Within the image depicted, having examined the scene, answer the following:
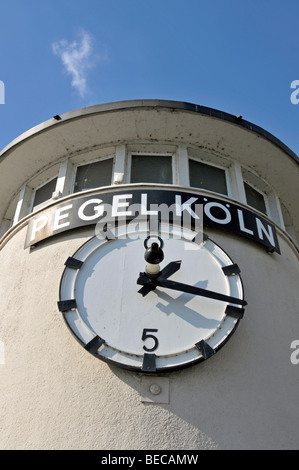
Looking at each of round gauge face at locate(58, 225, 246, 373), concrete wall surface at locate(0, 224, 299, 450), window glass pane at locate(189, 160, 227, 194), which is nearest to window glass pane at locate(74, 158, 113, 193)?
window glass pane at locate(189, 160, 227, 194)

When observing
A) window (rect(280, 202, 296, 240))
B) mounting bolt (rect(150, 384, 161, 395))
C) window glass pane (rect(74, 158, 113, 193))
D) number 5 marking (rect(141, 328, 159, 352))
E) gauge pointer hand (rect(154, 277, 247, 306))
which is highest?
window (rect(280, 202, 296, 240))

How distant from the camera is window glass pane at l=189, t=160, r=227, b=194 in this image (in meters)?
6.63

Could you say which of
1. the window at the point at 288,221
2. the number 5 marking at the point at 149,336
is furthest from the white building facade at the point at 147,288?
the window at the point at 288,221

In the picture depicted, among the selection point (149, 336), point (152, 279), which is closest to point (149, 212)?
point (152, 279)

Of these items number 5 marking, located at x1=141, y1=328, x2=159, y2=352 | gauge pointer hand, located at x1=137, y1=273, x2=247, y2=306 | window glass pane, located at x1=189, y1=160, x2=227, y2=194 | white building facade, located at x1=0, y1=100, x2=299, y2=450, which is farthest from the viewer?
window glass pane, located at x1=189, y1=160, x2=227, y2=194

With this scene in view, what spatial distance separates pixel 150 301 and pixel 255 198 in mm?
2944

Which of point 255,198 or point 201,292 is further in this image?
point 255,198

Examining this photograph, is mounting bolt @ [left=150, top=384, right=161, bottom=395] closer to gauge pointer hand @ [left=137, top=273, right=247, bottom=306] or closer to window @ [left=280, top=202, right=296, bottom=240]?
gauge pointer hand @ [left=137, top=273, right=247, bottom=306]

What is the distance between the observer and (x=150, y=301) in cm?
491

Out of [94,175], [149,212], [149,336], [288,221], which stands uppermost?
[288,221]

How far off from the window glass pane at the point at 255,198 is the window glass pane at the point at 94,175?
1.96 meters

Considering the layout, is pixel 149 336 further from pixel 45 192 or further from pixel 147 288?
pixel 45 192

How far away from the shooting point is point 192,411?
168 inches

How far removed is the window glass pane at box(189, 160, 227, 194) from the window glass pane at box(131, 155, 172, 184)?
1.07ft
